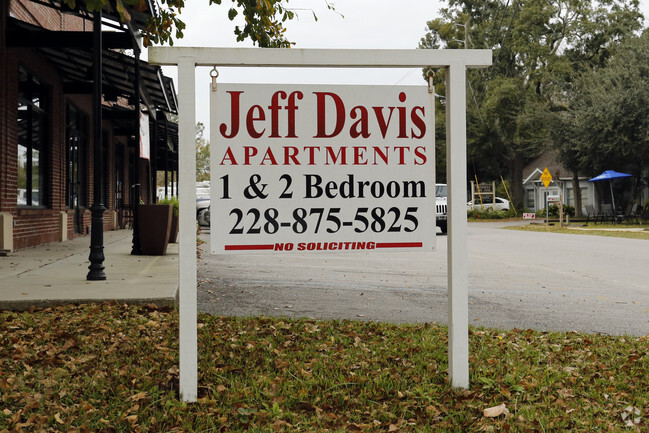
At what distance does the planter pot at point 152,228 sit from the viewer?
1088 cm

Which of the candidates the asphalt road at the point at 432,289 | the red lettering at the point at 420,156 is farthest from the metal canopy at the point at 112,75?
the red lettering at the point at 420,156

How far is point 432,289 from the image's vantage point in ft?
28.0

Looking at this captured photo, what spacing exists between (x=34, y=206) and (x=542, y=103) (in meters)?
35.8

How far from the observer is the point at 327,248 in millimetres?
3820

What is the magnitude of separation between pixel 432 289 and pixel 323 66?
534cm

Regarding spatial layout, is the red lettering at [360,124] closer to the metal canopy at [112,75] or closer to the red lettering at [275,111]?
the red lettering at [275,111]

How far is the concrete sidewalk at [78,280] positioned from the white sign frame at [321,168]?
254 centimetres

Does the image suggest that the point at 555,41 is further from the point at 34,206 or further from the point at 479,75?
the point at 34,206

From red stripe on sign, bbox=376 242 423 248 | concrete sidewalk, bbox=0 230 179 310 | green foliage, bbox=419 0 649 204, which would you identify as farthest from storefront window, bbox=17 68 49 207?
green foliage, bbox=419 0 649 204

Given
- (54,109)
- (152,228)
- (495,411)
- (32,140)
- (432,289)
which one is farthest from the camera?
(54,109)

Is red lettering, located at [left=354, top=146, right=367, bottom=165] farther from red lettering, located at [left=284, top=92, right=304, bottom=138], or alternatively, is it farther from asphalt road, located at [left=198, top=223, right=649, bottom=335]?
asphalt road, located at [left=198, top=223, right=649, bottom=335]

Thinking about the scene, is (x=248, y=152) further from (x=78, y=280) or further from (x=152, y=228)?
(x=152, y=228)

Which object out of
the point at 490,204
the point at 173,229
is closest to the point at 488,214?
the point at 490,204

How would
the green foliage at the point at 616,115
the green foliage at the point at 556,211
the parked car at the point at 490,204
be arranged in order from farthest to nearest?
→ the parked car at the point at 490,204
the green foliage at the point at 556,211
the green foliage at the point at 616,115
